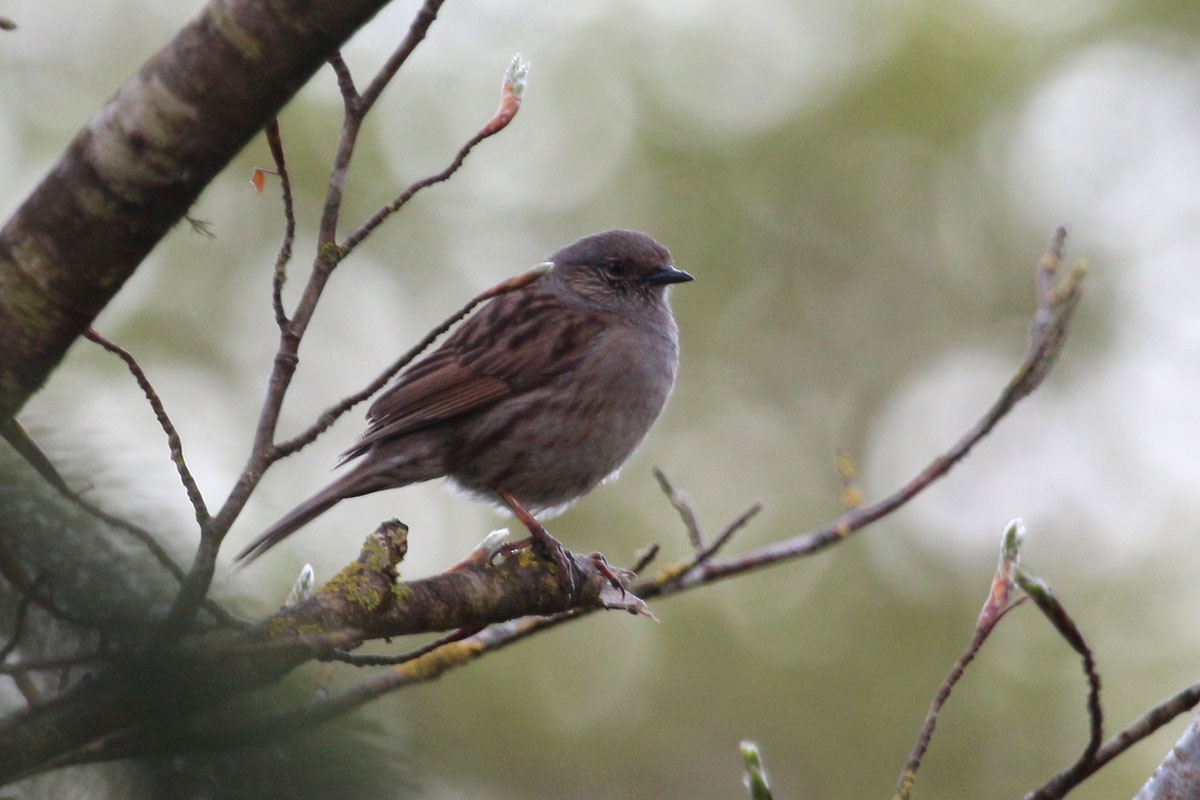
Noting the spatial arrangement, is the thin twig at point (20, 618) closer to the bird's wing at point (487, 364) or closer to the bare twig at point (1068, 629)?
the bare twig at point (1068, 629)

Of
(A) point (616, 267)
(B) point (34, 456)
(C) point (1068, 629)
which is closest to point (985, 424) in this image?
(C) point (1068, 629)

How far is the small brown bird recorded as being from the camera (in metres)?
5.41

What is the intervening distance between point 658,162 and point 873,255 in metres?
2.45

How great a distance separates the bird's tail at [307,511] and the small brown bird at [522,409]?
17 mm

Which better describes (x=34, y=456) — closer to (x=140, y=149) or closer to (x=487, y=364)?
(x=140, y=149)

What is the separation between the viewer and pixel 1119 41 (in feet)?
40.2

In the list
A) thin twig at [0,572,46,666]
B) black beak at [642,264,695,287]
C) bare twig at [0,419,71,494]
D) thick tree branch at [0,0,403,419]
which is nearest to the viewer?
thin twig at [0,572,46,666]

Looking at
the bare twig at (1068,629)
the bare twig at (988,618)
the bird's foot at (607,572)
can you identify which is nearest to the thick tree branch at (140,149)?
the bare twig at (1068,629)

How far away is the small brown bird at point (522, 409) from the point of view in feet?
17.7

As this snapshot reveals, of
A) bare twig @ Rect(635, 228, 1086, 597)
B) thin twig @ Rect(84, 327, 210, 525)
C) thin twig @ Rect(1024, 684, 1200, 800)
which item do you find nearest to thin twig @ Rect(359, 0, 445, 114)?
thin twig @ Rect(84, 327, 210, 525)

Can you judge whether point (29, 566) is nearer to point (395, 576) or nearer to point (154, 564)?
point (154, 564)

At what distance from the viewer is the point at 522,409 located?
548cm

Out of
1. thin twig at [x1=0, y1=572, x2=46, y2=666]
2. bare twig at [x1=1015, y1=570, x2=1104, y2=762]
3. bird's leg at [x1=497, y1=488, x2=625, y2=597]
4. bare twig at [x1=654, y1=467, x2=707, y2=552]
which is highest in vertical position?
bare twig at [x1=654, y1=467, x2=707, y2=552]

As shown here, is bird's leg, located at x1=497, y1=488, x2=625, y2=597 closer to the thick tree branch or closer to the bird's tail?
the bird's tail
